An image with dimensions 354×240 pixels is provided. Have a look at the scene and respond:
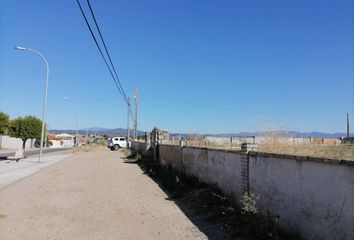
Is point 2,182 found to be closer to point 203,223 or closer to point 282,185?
point 203,223

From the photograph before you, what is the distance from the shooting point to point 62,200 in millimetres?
12297

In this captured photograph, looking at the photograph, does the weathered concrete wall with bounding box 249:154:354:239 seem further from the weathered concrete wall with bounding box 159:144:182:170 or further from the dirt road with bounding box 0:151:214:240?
the weathered concrete wall with bounding box 159:144:182:170

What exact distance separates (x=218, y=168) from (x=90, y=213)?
12.1 feet

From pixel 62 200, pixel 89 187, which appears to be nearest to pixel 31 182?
pixel 89 187

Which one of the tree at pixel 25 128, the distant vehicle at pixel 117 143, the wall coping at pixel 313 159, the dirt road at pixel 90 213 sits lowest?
the dirt road at pixel 90 213

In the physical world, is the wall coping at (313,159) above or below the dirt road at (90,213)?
above

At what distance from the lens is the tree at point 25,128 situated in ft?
266

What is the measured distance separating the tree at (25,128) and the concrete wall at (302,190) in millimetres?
76997

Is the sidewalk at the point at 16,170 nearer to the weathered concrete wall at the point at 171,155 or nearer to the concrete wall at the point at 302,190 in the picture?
the weathered concrete wall at the point at 171,155

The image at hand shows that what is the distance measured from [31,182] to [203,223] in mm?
10482

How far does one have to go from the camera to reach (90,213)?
10.2 meters

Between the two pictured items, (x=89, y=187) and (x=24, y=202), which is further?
(x=89, y=187)

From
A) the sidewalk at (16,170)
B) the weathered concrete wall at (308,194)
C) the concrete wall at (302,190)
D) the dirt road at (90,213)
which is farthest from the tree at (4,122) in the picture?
the weathered concrete wall at (308,194)

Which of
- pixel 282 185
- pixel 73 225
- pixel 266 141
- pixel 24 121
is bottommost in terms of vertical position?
pixel 73 225
